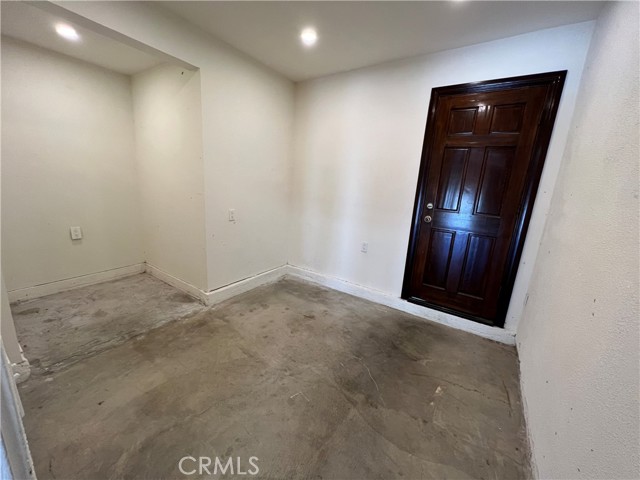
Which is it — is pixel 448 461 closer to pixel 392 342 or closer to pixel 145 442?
pixel 392 342

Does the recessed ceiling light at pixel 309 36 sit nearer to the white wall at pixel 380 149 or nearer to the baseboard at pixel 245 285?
the white wall at pixel 380 149

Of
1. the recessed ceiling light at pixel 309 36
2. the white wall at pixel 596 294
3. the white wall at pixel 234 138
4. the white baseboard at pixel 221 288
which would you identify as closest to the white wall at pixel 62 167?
the white baseboard at pixel 221 288

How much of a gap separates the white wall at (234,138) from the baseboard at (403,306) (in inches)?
20.0

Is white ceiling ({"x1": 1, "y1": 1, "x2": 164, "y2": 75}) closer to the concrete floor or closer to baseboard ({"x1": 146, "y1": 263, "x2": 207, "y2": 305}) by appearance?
baseboard ({"x1": 146, "y1": 263, "x2": 207, "y2": 305})

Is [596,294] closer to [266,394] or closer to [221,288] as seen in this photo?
[266,394]

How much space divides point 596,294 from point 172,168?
3.26 m

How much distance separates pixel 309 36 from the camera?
209cm

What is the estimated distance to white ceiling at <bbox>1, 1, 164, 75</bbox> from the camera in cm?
186

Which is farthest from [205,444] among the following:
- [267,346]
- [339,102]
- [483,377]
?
[339,102]

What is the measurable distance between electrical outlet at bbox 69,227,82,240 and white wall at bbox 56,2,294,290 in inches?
61.9

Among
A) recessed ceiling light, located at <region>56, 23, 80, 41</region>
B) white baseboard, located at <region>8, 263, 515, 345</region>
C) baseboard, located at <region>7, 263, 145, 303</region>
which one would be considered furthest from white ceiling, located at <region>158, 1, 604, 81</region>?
baseboard, located at <region>7, 263, 145, 303</region>

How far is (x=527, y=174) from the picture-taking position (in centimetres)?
203

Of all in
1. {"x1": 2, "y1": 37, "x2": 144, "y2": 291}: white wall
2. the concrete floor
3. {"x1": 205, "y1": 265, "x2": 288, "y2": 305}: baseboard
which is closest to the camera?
the concrete floor

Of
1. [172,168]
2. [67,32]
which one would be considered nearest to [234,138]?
[172,168]
